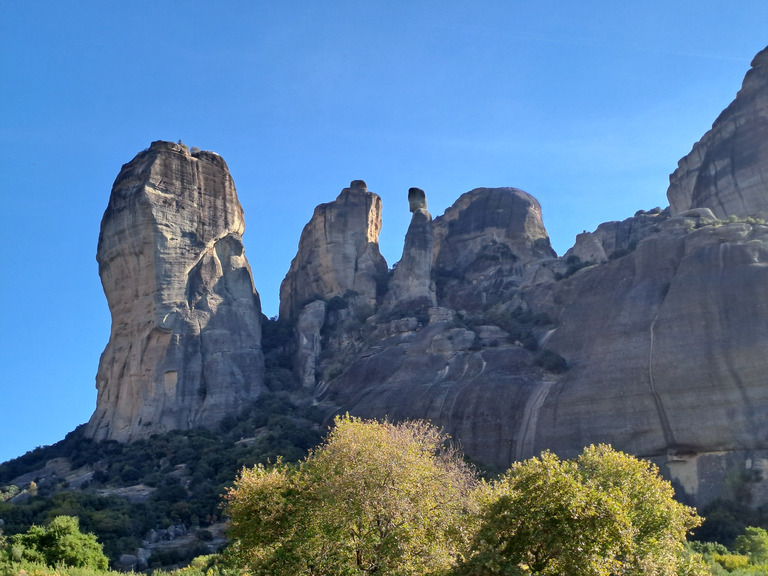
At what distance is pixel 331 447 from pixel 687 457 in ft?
76.6

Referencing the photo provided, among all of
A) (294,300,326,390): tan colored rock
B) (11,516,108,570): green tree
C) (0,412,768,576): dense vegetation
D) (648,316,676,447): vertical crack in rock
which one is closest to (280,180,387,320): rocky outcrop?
(294,300,326,390): tan colored rock

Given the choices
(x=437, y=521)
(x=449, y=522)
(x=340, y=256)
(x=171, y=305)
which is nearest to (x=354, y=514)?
(x=437, y=521)

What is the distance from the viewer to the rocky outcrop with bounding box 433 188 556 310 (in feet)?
239

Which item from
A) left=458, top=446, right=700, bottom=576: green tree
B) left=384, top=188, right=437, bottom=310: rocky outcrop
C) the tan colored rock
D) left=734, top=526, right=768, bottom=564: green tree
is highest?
left=384, top=188, right=437, bottom=310: rocky outcrop

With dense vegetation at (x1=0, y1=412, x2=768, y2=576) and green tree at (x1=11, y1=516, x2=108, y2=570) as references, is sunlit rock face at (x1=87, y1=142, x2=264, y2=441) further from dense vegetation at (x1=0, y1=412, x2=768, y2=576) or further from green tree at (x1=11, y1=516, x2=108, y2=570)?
dense vegetation at (x1=0, y1=412, x2=768, y2=576)

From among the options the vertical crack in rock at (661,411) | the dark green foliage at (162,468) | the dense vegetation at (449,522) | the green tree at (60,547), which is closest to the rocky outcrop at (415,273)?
the dark green foliage at (162,468)

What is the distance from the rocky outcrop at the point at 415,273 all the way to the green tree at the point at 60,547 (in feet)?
137

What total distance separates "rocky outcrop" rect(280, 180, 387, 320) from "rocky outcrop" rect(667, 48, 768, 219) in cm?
3217

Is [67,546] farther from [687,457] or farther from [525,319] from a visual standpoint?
[525,319]

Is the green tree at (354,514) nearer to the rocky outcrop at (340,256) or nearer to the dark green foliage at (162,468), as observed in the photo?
the dark green foliage at (162,468)

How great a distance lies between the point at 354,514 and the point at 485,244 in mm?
62908

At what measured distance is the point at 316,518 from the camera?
816 inches

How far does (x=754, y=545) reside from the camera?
2942 centimetres

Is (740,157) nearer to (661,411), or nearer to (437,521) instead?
(661,411)
